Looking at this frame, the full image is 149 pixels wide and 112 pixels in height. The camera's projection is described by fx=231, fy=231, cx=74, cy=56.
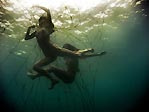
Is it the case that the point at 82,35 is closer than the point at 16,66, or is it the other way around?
the point at 82,35

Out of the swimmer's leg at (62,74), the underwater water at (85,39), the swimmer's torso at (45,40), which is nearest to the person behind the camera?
the swimmer's torso at (45,40)

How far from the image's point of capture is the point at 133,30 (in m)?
17.7

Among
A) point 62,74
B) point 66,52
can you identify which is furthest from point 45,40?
point 62,74

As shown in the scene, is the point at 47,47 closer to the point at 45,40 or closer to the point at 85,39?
the point at 45,40

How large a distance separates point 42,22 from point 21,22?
8958mm

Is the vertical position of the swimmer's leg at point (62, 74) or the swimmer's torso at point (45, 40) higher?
the swimmer's torso at point (45, 40)

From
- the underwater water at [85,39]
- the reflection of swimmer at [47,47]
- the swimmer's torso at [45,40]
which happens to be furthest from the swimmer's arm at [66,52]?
the underwater water at [85,39]

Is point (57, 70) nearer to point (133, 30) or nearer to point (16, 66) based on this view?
point (133, 30)

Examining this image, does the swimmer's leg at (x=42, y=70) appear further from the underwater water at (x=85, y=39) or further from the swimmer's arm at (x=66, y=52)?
the underwater water at (x=85, y=39)

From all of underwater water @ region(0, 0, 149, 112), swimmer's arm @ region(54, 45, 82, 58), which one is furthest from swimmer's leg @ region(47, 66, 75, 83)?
swimmer's arm @ region(54, 45, 82, 58)

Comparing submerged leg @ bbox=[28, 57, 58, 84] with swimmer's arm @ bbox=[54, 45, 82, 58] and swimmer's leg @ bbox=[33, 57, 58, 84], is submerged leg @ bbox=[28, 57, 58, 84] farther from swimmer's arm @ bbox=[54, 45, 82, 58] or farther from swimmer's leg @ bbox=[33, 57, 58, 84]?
swimmer's arm @ bbox=[54, 45, 82, 58]

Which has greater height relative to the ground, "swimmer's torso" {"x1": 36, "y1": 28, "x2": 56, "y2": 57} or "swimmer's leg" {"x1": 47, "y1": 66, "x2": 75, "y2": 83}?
"swimmer's torso" {"x1": 36, "y1": 28, "x2": 56, "y2": 57}

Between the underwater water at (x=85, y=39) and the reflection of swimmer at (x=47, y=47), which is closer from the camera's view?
the reflection of swimmer at (x=47, y=47)

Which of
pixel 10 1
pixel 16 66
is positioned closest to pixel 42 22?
pixel 10 1
